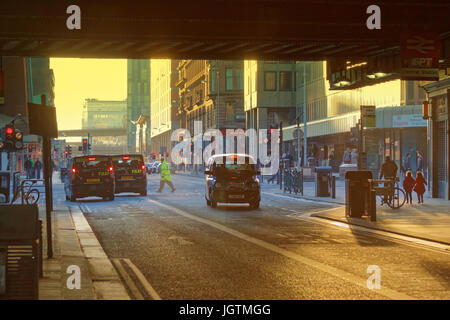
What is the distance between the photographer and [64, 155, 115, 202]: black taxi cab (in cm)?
2878

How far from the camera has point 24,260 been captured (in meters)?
7.39

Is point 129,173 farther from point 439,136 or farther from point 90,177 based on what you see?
point 439,136

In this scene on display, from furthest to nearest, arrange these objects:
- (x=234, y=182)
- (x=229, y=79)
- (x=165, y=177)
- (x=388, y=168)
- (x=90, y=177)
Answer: (x=229, y=79)
(x=165, y=177)
(x=90, y=177)
(x=388, y=168)
(x=234, y=182)

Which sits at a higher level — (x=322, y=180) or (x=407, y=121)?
(x=407, y=121)

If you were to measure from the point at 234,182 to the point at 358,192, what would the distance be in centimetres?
529

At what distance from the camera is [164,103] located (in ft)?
504

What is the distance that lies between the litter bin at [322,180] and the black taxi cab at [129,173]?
24.6 feet

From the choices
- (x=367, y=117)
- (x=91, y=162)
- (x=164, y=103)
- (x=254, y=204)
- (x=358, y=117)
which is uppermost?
(x=164, y=103)

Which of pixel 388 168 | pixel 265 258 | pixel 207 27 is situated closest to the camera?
pixel 265 258

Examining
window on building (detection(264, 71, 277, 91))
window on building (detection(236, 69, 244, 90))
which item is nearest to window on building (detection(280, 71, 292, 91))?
window on building (detection(264, 71, 277, 91))

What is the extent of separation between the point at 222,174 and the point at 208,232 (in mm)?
7922

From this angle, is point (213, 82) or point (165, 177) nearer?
point (165, 177)

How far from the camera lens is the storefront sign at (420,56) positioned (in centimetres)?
1670

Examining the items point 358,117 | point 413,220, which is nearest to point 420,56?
point 413,220
